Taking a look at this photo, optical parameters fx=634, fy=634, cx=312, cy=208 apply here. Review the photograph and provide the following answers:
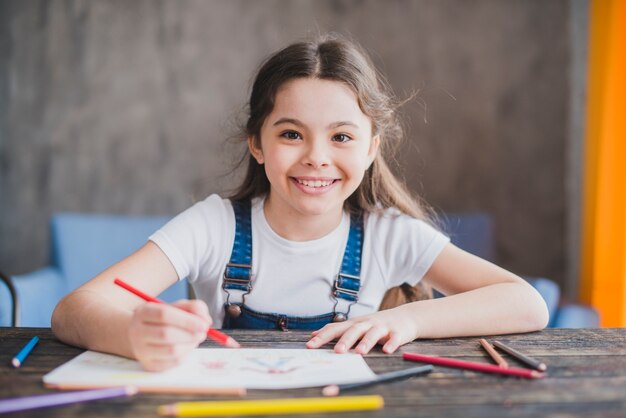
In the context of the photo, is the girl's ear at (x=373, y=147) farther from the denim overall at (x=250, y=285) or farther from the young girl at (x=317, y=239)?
the denim overall at (x=250, y=285)

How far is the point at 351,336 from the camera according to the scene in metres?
0.91

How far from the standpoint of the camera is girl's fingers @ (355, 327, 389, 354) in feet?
2.90

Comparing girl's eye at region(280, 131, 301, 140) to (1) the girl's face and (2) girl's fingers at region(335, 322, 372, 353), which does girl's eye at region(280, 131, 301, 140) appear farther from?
(2) girl's fingers at region(335, 322, 372, 353)

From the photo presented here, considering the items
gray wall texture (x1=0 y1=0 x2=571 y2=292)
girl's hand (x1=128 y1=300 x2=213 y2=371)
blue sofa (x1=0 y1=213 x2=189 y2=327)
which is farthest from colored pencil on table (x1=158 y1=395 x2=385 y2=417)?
gray wall texture (x1=0 y1=0 x2=571 y2=292)

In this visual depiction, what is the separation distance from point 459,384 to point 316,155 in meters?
0.57

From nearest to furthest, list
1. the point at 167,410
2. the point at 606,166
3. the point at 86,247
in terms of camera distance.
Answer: the point at 167,410, the point at 86,247, the point at 606,166

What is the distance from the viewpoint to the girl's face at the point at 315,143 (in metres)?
1.20

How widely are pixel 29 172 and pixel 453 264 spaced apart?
2319 mm

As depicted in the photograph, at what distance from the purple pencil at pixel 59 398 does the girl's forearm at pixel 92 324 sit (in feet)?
0.50

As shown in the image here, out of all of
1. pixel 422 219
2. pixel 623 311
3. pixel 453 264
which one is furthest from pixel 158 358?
pixel 623 311

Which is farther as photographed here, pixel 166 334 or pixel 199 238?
pixel 199 238

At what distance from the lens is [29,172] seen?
116 inches

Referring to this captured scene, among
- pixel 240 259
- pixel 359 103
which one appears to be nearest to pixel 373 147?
pixel 359 103

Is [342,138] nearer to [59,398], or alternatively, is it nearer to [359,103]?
[359,103]
